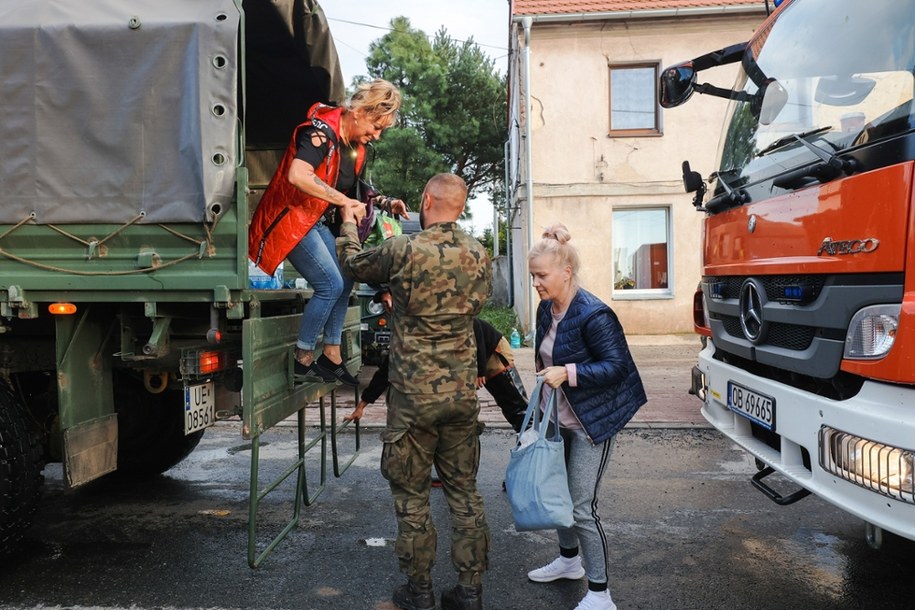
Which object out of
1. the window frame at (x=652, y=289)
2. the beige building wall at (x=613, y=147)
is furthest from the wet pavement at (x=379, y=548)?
the beige building wall at (x=613, y=147)

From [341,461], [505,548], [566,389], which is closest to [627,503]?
[505,548]

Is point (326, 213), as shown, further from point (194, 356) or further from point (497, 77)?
point (497, 77)

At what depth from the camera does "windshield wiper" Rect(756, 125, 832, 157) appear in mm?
2898

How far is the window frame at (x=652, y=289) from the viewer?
1252 centimetres

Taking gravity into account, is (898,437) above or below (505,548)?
above

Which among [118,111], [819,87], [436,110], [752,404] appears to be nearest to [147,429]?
[118,111]

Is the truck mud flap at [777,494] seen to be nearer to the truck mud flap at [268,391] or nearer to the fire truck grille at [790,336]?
the fire truck grille at [790,336]

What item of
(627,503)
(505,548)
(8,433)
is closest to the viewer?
(8,433)

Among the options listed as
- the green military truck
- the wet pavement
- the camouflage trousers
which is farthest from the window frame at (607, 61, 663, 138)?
the camouflage trousers

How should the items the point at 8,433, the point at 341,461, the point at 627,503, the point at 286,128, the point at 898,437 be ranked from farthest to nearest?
the point at 341,461 → the point at 286,128 → the point at 627,503 → the point at 8,433 → the point at 898,437

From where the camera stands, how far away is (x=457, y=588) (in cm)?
308

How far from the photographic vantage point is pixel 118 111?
3.19 meters

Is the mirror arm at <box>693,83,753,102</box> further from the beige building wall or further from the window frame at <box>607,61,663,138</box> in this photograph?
the window frame at <box>607,61,663,138</box>

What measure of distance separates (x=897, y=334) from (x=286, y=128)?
433 cm
